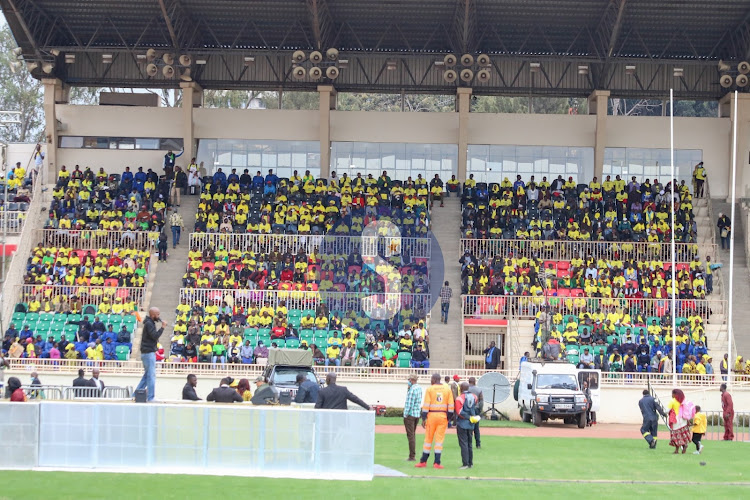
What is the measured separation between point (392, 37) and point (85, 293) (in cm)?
1679

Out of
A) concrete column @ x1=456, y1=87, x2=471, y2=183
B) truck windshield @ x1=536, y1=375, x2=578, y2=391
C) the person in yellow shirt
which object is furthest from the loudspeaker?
the person in yellow shirt

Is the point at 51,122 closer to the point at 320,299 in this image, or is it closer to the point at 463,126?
the point at 320,299

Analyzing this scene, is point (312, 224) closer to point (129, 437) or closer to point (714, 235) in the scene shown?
point (714, 235)

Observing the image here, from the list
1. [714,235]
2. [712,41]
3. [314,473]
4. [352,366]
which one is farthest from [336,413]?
[712,41]

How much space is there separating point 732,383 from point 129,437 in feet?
80.2

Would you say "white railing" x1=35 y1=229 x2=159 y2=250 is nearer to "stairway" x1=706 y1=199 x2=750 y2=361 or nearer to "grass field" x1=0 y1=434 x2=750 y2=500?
"stairway" x1=706 y1=199 x2=750 y2=361

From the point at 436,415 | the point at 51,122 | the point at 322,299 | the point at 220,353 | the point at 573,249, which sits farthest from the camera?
the point at 51,122

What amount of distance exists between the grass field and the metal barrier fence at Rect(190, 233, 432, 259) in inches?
817

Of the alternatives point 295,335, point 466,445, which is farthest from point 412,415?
point 295,335

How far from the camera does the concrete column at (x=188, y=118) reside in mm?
50875

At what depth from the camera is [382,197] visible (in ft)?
159

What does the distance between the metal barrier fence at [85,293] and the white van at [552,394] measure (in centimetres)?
1590

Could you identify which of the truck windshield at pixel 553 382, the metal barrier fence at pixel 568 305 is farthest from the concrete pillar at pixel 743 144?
the truck windshield at pixel 553 382

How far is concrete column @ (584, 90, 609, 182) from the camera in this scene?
50219mm
